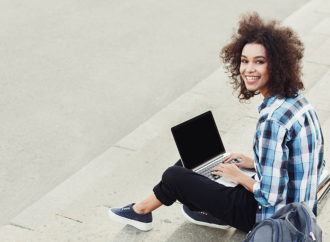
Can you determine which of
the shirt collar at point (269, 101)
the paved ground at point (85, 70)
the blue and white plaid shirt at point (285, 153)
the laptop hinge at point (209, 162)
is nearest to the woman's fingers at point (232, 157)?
the laptop hinge at point (209, 162)

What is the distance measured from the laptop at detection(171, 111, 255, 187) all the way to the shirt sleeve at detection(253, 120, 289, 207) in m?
0.63

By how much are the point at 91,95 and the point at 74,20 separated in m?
2.43

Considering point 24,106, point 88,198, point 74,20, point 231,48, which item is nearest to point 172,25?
point 74,20

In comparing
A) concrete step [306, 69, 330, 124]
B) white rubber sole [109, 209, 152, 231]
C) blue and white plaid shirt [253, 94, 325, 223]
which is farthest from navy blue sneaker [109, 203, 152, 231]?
concrete step [306, 69, 330, 124]

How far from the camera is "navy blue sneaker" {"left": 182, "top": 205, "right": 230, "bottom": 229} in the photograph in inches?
168

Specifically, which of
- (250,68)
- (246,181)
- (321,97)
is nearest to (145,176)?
(246,181)

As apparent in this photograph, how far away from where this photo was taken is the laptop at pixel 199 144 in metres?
4.33

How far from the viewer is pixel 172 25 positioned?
9172 mm

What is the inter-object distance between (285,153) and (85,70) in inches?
184

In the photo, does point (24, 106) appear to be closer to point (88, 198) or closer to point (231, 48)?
point (88, 198)

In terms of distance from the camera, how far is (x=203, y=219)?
431 centimetres

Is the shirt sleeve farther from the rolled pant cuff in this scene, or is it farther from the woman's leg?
the woman's leg

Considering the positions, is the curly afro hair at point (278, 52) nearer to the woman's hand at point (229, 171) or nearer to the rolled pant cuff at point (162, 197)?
the woman's hand at point (229, 171)

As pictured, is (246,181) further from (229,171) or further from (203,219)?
(203,219)
